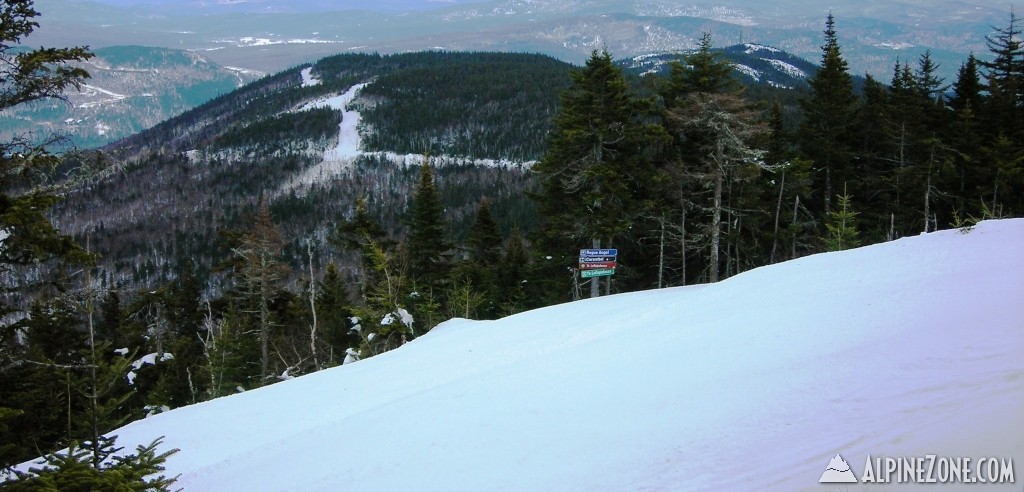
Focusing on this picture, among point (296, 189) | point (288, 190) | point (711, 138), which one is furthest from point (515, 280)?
point (288, 190)

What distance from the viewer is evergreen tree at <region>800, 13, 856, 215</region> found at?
92.7 ft

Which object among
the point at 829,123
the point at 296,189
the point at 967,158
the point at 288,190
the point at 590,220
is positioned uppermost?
the point at 829,123

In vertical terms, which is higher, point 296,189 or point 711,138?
point 711,138

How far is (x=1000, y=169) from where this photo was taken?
22.1 m

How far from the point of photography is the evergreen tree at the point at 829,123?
28250 millimetres

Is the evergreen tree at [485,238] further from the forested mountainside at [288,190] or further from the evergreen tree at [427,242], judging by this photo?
the forested mountainside at [288,190]

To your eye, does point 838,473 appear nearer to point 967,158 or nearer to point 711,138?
point 711,138

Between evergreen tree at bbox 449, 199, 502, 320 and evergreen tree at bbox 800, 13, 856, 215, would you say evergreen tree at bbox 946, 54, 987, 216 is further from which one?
evergreen tree at bbox 449, 199, 502, 320

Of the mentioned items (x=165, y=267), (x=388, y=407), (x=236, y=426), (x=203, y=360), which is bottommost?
(x=165, y=267)

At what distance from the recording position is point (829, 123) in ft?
94.1

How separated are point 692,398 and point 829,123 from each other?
26.4 metres

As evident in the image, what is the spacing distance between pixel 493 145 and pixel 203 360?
156 m

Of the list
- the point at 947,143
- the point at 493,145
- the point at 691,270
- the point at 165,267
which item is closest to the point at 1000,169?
the point at 947,143

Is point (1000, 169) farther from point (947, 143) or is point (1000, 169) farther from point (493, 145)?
point (493, 145)
